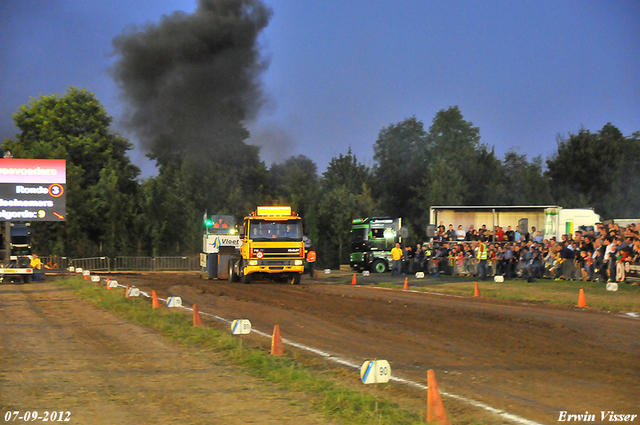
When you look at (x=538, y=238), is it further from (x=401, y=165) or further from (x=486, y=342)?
(x=401, y=165)

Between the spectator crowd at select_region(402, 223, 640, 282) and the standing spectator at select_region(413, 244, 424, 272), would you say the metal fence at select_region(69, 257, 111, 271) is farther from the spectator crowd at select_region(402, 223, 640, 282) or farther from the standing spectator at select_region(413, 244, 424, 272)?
the standing spectator at select_region(413, 244, 424, 272)

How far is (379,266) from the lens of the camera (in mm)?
37312

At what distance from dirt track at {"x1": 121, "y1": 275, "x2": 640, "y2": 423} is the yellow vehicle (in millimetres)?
5525

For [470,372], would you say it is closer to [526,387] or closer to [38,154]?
[526,387]

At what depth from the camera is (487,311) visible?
16.0 meters

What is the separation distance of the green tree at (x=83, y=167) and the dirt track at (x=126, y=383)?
4202 cm

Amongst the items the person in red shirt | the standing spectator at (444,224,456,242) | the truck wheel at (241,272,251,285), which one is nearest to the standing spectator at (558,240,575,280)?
the person in red shirt

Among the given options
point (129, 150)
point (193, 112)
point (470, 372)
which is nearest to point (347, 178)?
point (193, 112)

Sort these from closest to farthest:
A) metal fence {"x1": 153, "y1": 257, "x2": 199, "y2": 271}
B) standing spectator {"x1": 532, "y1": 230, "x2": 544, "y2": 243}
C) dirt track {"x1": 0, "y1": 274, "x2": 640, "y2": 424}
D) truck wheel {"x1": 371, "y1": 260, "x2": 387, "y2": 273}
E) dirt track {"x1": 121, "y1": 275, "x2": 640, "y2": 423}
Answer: dirt track {"x1": 0, "y1": 274, "x2": 640, "y2": 424} < dirt track {"x1": 121, "y1": 275, "x2": 640, "y2": 423} < standing spectator {"x1": 532, "y1": 230, "x2": 544, "y2": 243} < truck wheel {"x1": 371, "y1": 260, "x2": 387, "y2": 273} < metal fence {"x1": 153, "y1": 257, "x2": 199, "y2": 271}

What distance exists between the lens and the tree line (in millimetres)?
54406

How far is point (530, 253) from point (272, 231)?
1050 centimetres

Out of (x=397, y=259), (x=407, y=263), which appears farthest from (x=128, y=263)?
(x=397, y=259)

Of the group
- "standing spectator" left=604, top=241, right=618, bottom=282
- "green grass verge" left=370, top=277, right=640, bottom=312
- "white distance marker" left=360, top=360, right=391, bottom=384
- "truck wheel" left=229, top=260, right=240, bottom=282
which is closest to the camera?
"white distance marker" left=360, top=360, right=391, bottom=384

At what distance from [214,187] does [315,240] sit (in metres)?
11.3
